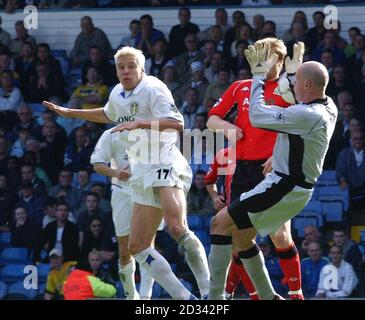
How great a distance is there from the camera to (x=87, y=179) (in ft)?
50.1

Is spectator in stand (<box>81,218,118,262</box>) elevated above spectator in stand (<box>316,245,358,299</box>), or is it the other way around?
spectator in stand (<box>81,218,118,262</box>)

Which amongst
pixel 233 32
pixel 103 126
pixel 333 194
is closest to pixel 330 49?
pixel 233 32

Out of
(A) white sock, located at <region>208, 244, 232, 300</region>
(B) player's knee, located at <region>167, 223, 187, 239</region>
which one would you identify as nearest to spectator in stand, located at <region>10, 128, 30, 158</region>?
(B) player's knee, located at <region>167, 223, 187, 239</region>

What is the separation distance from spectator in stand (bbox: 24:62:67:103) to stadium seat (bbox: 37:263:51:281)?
9.90ft

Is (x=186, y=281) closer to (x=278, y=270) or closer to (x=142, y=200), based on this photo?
(x=278, y=270)

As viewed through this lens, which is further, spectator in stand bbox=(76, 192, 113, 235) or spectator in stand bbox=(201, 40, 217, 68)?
spectator in stand bbox=(201, 40, 217, 68)

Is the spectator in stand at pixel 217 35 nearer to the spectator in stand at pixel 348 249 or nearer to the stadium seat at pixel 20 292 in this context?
the spectator in stand at pixel 348 249

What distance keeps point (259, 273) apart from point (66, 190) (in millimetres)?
6679

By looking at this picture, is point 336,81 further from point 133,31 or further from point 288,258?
point 288,258

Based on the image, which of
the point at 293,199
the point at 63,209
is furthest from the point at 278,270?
the point at 293,199

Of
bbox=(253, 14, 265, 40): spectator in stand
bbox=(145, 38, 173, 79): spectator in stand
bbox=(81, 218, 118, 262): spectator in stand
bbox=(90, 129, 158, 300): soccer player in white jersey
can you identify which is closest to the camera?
bbox=(90, 129, 158, 300): soccer player in white jersey

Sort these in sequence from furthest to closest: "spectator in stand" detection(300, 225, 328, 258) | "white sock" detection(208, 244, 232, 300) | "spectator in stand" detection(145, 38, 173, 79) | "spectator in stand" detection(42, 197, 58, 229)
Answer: "spectator in stand" detection(145, 38, 173, 79)
"spectator in stand" detection(42, 197, 58, 229)
"spectator in stand" detection(300, 225, 328, 258)
"white sock" detection(208, 244, 232, 300)

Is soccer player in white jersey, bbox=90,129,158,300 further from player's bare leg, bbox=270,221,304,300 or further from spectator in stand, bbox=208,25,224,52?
spectator in stand, bbox=208,25,224,52

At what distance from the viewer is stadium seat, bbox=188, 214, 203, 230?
14180mm
